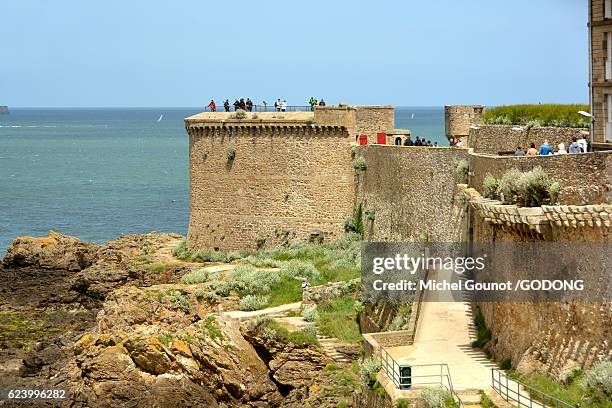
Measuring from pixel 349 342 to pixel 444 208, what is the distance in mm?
4857

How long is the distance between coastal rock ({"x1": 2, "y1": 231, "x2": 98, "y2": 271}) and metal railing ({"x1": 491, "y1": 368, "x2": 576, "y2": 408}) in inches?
→ 1283

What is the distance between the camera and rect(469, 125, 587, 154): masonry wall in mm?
28969

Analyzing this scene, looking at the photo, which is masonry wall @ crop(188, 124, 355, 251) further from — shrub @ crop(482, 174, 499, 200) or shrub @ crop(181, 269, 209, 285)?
shrub @ crop(482, 174, 499, 200)

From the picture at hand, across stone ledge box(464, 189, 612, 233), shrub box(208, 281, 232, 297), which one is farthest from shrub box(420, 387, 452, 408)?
shrub box(208, 281, 232, 297)

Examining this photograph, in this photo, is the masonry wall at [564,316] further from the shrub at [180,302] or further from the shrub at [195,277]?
the shrub at [195,277]

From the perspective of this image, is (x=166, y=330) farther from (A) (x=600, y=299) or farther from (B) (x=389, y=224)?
(A) (x=600, y=299)

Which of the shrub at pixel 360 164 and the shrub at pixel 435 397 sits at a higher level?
the shrub at pixel 360 164

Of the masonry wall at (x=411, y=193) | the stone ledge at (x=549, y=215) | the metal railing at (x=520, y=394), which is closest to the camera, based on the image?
the metal railing at (x=520, y=394)

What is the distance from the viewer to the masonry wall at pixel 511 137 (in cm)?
2897

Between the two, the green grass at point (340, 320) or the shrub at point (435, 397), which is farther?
the green grass at point (340, 320)

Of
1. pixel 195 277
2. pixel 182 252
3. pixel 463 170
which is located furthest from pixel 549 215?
pixel 182 252

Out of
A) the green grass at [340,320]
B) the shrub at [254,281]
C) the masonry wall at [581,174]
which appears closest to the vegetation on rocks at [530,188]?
the masonry wall at [581,174]

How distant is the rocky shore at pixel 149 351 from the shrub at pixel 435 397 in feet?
30.5

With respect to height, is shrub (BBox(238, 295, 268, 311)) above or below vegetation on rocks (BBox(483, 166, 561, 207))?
below
